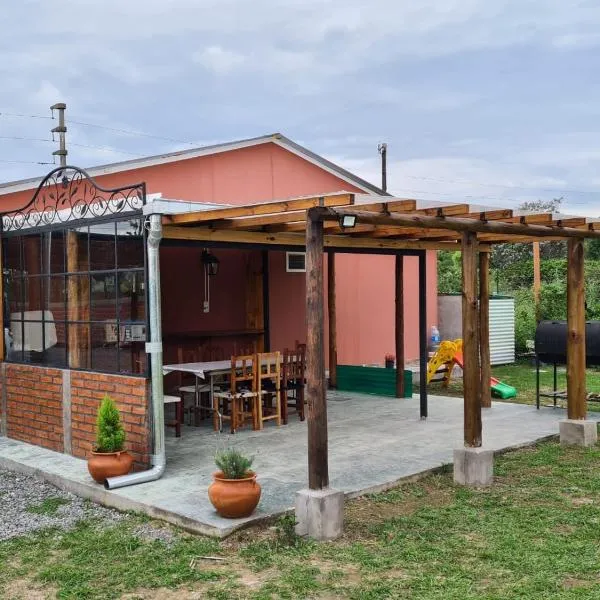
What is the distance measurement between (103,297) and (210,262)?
3.91 m

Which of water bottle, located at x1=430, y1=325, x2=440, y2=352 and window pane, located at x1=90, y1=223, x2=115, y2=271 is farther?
water bottle, located at x1=430, y1=325, x2=440, y2=352

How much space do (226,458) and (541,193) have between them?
102ft

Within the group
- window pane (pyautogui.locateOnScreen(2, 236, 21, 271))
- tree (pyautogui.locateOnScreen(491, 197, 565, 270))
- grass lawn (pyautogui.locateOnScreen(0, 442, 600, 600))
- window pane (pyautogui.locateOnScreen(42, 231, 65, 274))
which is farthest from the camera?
tree (pyautogui.locateOnScreen(491, 197, 565, 270))

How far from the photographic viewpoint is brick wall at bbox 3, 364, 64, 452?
7648 mm

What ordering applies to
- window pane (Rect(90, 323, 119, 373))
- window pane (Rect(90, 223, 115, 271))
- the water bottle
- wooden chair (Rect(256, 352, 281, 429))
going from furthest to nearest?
1. the water bottle
2. wooden chair (Rect(256, 352, 281, 429))
3. window pane (Rect(90, 323, 119, 373))
4. window pane (Rect(90, 223, 115, 271))

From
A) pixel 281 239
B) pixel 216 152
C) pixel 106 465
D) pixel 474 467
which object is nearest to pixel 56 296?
pixel 106 465

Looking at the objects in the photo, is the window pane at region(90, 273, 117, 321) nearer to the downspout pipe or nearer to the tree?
the downspout pipe

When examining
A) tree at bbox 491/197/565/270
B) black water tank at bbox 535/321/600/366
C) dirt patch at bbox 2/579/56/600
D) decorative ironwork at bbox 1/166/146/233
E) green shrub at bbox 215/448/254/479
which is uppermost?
tree at bbox 491/197/565/270

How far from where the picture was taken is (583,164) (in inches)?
886

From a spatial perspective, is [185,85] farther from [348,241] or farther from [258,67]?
[348,241]

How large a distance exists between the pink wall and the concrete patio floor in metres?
2.23

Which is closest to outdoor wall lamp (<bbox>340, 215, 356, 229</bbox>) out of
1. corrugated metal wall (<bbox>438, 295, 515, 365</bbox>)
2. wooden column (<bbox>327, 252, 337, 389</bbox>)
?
wooden column (<bbox>327, 252, 337, 389</bbox>)

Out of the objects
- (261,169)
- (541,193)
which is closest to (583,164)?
(541,193)

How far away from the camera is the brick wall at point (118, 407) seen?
259 inches
